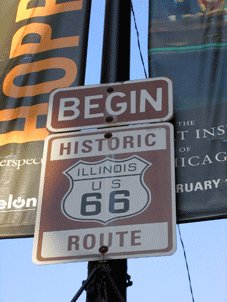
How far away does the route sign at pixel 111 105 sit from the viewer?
3.30 m

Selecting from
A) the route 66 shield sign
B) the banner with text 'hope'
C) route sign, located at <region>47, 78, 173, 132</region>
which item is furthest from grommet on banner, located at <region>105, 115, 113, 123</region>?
the banner with text 'hope'

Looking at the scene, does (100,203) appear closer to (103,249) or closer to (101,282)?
(103,249)

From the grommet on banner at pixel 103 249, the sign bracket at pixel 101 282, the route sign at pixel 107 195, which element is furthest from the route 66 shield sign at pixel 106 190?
the sign bracket at pixel 101 282

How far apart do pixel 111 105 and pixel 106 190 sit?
61 centimetres

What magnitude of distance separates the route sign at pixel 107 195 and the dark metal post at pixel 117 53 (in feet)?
0.40

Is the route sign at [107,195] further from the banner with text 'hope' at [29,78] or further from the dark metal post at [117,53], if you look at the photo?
the banner with text 'hope' at [29,78]

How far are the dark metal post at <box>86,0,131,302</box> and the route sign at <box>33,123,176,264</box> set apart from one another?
123mm

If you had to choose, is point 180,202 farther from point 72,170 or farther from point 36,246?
point 36,246

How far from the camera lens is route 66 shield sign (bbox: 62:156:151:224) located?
2865 mm

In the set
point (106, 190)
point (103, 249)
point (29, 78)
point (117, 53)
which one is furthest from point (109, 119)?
point (29, 78)

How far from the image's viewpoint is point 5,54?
4914 millimetres

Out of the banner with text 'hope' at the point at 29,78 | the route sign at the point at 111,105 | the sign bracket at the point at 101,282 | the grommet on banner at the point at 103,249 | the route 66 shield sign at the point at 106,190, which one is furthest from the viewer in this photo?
the banner with text 'hope' at the point at 29,78

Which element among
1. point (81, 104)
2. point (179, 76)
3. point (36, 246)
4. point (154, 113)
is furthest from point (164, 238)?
point (179, 76)

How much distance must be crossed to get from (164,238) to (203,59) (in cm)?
201
